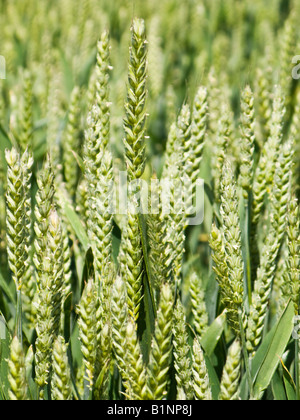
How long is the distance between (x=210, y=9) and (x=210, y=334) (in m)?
1.75

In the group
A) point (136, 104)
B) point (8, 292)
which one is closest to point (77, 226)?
point (8, 292)

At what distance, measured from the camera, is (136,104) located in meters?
0.64

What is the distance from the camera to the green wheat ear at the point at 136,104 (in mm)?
629

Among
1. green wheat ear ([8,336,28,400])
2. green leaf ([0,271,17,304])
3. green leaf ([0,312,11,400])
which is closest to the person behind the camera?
green wheat ear ([8,336,28,400])

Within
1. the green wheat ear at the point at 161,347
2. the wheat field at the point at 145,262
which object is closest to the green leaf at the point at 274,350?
the wheat field at the point at 145,262

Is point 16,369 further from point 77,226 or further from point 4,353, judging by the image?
point 77,226

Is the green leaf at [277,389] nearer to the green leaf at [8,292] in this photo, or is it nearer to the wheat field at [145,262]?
the wheat field at [145,262]

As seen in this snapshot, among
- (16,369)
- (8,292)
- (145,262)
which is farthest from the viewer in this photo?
(8,292)

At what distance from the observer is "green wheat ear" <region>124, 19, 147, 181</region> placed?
2.06 feet

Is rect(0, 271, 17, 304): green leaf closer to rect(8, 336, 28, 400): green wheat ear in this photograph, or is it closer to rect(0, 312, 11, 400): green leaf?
rect(0, 312, 11, 400): green leaf

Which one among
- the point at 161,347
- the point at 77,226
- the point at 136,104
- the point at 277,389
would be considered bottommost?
the point at 277,389

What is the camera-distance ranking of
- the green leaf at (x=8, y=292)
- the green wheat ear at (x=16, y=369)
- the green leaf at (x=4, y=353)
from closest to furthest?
1. the green wheat ear at (x=16, y=369)
2. the green leaf at (x=4, y=353)
3. the green leaf at (x=8, y=292)

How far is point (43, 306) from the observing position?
63 centimetres

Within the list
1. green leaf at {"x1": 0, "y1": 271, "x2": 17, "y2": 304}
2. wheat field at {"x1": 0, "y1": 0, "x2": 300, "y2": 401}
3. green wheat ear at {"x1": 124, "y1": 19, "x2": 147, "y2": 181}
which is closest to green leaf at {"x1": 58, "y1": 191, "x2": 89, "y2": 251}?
wheat field at {"x1": 0, "y1": 0, "x2": 300, "y2": 401}
